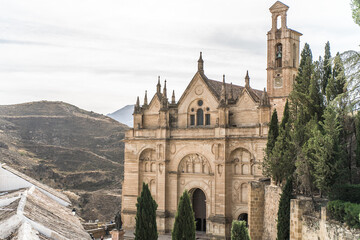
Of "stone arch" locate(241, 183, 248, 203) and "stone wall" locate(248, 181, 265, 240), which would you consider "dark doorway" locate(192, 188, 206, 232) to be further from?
"stone wall" locate(248, 181, 265, 240)

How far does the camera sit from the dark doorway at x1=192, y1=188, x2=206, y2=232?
130 feet

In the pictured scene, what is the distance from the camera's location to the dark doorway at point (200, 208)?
3956 centimetres

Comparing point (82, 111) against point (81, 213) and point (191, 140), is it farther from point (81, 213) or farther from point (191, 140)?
point (191, 140)

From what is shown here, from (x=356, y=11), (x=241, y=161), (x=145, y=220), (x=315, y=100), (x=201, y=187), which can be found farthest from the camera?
(x=201, y=187)

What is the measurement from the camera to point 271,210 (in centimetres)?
2731

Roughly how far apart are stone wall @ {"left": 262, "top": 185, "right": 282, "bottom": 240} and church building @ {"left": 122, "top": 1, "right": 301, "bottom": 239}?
5.66m

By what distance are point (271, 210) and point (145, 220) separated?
7899mm

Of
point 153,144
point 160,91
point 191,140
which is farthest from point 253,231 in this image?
point 160,91

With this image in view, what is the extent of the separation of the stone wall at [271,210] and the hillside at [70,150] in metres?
34.1

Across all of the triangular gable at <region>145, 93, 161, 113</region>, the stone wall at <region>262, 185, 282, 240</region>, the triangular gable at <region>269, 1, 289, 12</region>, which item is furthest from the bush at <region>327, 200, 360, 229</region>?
the triangular gable at <region>145, 93, 161, 113</region>

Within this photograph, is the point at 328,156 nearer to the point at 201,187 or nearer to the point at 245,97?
the point at 245,97

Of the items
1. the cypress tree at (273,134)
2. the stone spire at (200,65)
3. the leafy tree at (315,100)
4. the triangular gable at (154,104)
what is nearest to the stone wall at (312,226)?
the leafy tree at (315,100)

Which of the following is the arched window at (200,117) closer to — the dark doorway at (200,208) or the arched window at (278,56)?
the dark doorway at (200,208)

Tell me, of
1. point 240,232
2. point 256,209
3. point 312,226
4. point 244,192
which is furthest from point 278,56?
point 312,226
